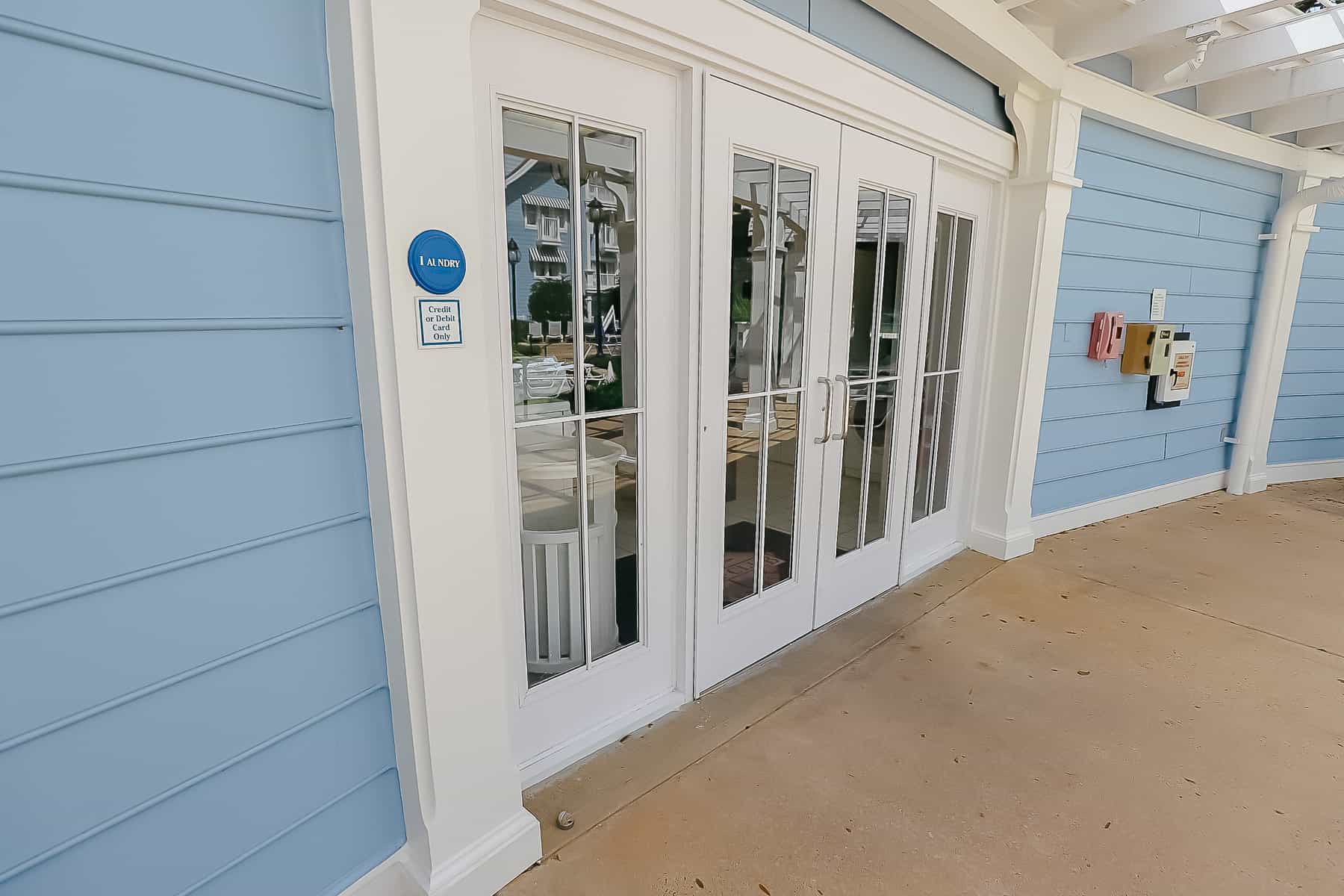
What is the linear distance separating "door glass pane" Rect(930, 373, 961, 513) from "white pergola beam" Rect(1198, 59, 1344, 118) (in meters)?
2.34

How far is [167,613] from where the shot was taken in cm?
113

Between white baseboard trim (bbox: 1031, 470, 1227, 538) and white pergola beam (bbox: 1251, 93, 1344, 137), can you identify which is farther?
white baseboard trim (bbox: 1031, 470, 1227, 538)

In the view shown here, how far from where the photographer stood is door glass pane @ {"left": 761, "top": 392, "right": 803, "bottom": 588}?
97.3 inches

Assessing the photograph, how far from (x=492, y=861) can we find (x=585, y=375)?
1256 mm

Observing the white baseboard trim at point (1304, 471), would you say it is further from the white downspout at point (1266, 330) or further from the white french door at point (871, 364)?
the white french door at point (871, 364)

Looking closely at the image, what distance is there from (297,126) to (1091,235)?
158 inches

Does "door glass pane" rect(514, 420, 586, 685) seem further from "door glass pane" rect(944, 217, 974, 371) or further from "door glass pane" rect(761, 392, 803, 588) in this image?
"door glass pane" rect(944, 217, 974, 371)

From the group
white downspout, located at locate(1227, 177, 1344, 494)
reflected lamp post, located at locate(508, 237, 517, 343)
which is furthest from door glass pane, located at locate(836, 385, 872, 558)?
white downspout, located at locate(1227, 177, 1344, 494)

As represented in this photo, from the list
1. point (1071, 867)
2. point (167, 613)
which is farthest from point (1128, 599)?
point (167, 613)

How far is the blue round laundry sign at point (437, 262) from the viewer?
128 cm

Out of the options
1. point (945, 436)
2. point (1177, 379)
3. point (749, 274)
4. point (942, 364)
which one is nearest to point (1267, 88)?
point (1177, 379)

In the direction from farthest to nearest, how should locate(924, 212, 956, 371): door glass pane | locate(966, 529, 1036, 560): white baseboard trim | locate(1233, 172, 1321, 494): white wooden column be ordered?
locate(1233, 172, 1321, 494): white wooden column → locate(966, 529, 1036, 560): white baseboard trim → locate(924, 212, 956, 371): door glass pane

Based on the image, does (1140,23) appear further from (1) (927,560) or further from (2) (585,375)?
(2) (585,375)

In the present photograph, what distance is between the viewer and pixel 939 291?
3.26 m
